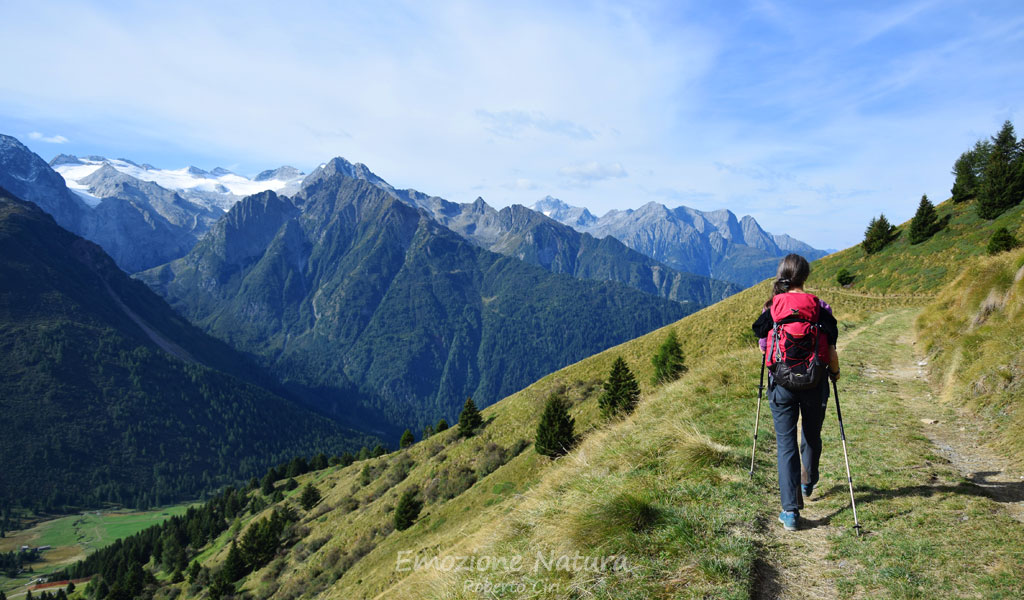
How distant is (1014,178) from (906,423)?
4685cm

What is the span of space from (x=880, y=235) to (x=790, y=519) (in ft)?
198

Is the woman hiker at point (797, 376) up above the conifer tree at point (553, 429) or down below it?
above

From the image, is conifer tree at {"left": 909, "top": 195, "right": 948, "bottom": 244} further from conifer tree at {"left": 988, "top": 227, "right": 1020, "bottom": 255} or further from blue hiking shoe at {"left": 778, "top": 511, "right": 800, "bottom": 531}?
blue hiking shoe at {"left": 778, "top": 511, "right": 800, "bottom": 531}

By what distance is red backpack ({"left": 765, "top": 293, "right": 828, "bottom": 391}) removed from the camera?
5.94 m

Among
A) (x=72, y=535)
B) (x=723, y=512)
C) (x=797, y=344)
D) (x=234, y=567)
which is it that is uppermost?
(x=797, y=344)

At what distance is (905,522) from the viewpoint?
558 centimetres

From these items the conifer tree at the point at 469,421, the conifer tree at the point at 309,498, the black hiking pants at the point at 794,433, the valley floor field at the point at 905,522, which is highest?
the black hiking pants at the point at 794,433

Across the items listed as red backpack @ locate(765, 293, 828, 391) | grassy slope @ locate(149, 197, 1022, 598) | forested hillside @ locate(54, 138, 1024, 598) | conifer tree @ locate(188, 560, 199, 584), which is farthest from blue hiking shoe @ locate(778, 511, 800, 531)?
conifer tree @ locate(188, 560, 199, 584)

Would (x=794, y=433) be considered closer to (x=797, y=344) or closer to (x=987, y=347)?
(x=797, y=344)

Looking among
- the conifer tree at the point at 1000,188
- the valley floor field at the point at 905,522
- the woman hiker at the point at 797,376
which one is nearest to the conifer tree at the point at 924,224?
the conifer tree at the point at 1000,188

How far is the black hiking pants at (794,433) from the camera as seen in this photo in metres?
5.86

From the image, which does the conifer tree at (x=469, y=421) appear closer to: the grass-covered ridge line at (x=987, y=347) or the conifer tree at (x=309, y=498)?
the grass-covered ridge line at (x=987, y=347)

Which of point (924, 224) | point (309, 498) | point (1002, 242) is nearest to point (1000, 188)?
point (924, 224)

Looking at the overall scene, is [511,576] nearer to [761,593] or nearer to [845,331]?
[761,593]
